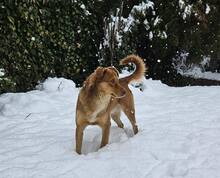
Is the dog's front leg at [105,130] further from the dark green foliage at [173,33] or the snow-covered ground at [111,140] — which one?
the dark green foliage at [173,33]

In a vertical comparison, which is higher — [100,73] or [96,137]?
[100,73]

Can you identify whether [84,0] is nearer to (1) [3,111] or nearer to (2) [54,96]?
(2) [54,96]

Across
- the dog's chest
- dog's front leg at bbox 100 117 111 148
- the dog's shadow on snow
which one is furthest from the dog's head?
the dog's shadow on snow

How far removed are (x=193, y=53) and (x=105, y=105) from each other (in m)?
6.01

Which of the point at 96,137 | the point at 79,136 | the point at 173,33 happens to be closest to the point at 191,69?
the point at 173,33

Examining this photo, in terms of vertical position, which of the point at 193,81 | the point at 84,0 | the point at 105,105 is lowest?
the point at 193,81

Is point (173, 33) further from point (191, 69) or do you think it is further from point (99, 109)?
point (99, 109)

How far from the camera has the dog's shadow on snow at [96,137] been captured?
547 centimetres

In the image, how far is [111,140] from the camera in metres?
5.65

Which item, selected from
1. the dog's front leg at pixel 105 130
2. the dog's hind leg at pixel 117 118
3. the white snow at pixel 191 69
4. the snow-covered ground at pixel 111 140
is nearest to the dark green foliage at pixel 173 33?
the white snow at pixel 191 69

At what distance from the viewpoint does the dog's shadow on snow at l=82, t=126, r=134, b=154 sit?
18.0 feet

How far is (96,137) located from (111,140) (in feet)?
0.76

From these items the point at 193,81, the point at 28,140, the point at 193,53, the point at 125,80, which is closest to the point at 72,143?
the point at 28,140

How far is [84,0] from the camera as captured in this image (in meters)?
9.18
